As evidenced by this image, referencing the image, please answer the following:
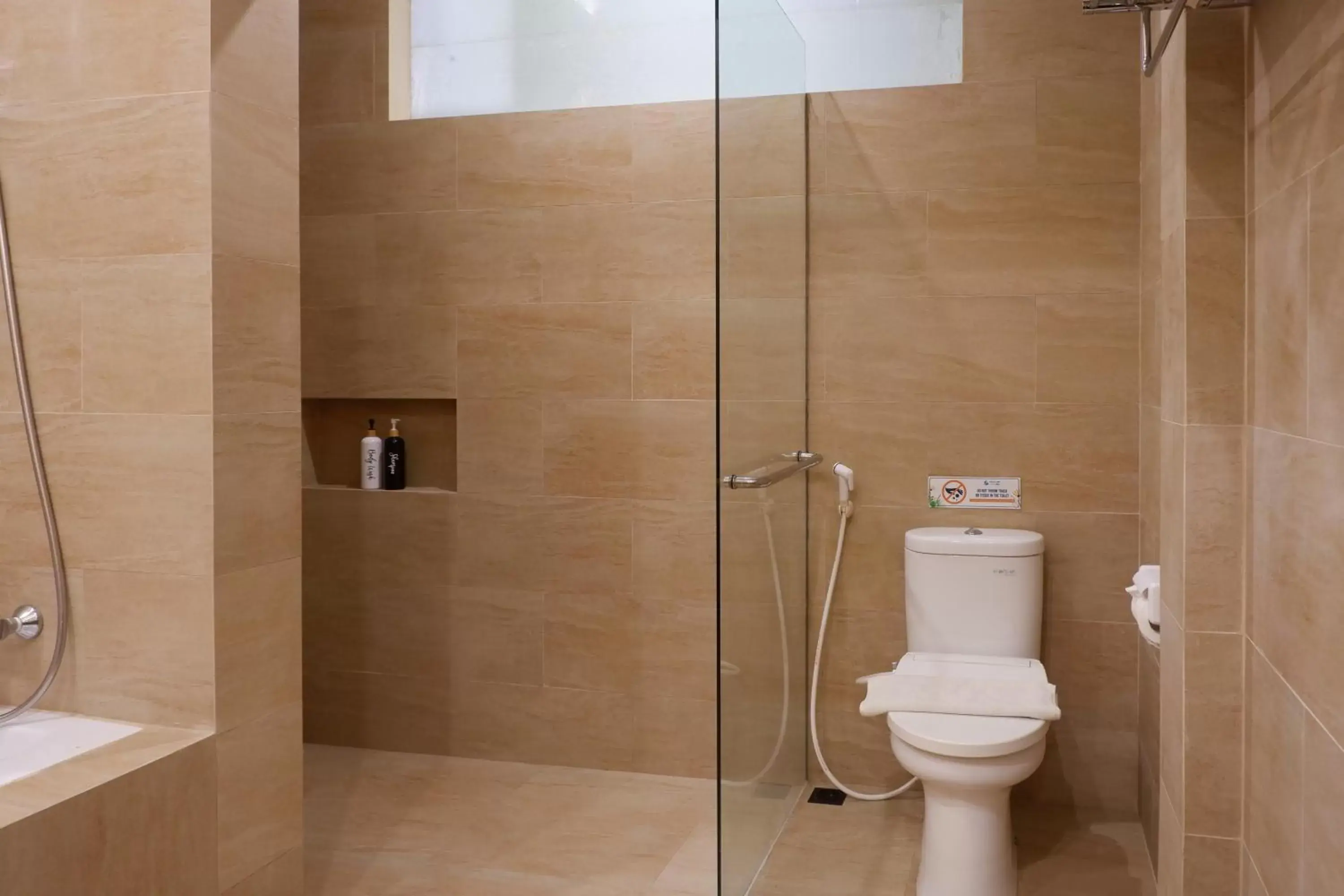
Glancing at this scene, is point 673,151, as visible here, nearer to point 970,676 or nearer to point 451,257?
point 451,257

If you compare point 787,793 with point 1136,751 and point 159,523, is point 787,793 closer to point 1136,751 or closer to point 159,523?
point 1136,751

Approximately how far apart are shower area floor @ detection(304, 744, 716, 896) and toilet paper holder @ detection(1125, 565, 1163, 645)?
121cm

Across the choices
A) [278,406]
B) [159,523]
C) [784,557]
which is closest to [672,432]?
[784,557]

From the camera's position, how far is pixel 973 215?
3164mm

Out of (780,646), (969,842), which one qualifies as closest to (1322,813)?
(969,842)

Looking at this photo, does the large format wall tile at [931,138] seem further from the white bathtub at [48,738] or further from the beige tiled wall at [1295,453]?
the white bathtub at [48,738]

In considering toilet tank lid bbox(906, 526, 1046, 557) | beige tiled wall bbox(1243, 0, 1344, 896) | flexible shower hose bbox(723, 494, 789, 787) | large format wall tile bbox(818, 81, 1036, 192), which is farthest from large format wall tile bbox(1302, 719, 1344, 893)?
large format wall tile bbox(818, 81, 1036, 192)

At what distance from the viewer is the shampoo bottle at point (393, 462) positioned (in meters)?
3.67

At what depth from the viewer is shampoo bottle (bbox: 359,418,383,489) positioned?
12.1 ft

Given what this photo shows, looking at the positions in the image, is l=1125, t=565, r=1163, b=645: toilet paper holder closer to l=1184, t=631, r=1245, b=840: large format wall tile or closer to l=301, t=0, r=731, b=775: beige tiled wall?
l=1184, t=631, r=1245, b=840: large format wall tile

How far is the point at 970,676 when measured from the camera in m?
2.83

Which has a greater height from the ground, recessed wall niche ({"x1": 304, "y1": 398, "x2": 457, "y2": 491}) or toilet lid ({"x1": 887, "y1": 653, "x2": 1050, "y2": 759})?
recessed wall niche ({"x1": 304, "y1": 398, "x2": 457, "y2": 491})

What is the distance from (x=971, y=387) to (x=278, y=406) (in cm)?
187

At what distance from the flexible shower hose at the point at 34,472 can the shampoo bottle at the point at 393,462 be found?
1.47m
